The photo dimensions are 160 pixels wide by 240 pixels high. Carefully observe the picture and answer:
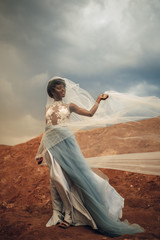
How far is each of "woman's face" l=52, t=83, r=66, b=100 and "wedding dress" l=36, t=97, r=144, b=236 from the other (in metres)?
0.12

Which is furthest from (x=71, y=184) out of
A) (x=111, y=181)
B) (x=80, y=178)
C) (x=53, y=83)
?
(x=111, y=181)

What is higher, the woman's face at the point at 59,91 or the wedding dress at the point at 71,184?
the woman's face at the point at 59,91

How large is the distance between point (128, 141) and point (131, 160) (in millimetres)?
327

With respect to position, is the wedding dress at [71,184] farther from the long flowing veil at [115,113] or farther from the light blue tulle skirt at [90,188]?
the long flowing veil at [115,113]

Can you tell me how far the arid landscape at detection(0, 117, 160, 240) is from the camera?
2701 millimetres

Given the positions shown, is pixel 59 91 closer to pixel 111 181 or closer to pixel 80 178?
pixel 80 178

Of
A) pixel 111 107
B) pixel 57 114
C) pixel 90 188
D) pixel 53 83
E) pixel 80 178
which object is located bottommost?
pixel 90 188

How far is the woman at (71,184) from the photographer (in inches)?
104

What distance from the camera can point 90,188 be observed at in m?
2.75

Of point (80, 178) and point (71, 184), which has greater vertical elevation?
point (80, 178)

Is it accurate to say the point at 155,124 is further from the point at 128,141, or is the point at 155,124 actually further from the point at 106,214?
the point at 106,214

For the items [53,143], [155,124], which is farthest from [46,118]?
[155,124]

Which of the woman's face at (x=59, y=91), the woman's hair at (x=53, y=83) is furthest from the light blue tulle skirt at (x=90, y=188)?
the woman's hair at (x=53, y=83)

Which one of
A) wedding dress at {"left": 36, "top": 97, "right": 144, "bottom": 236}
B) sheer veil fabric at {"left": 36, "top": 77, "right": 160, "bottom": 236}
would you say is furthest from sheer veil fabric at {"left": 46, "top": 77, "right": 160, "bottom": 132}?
wedding dress at {"left": 36, "top": 97, "right": 144, "bottom": 236}
